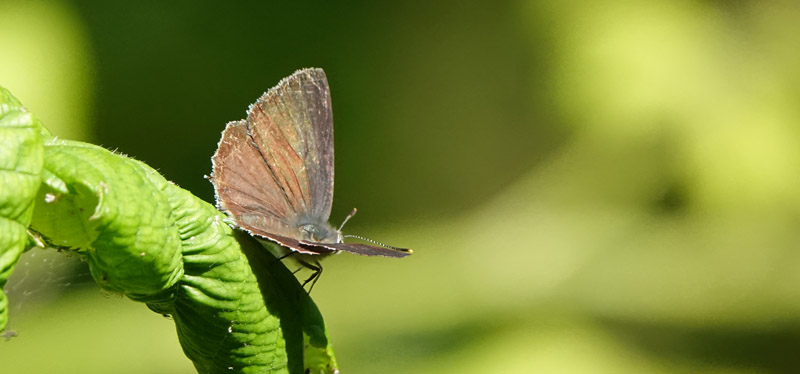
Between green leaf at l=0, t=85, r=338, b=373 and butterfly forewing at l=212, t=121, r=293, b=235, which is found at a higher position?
butterfly forewing at l=212, t=121, r=293, b=235

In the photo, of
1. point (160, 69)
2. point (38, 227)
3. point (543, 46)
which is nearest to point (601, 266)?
point (543, 46)

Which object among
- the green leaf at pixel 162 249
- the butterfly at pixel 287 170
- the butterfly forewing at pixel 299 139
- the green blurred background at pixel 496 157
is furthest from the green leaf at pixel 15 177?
the green blurred background at pixel 496 157

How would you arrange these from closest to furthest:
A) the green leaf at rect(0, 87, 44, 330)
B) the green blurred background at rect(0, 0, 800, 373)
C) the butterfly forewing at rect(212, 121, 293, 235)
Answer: the green leaf at rect(0, 87, 44, 330), the butterfly forewing at rect(212, 121, 293, 235), the green blurred background at rect(0, 0, 800, 373)

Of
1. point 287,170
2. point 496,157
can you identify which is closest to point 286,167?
point 287,170

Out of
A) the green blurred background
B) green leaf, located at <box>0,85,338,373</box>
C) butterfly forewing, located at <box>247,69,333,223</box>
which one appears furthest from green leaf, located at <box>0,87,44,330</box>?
the green blurred background

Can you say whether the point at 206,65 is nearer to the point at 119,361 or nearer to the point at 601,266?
the point at 119,361

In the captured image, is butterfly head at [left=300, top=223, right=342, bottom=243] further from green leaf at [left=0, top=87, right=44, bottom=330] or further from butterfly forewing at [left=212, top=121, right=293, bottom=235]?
green leaf at [left=0, top=87, right=44, bottom=330]
